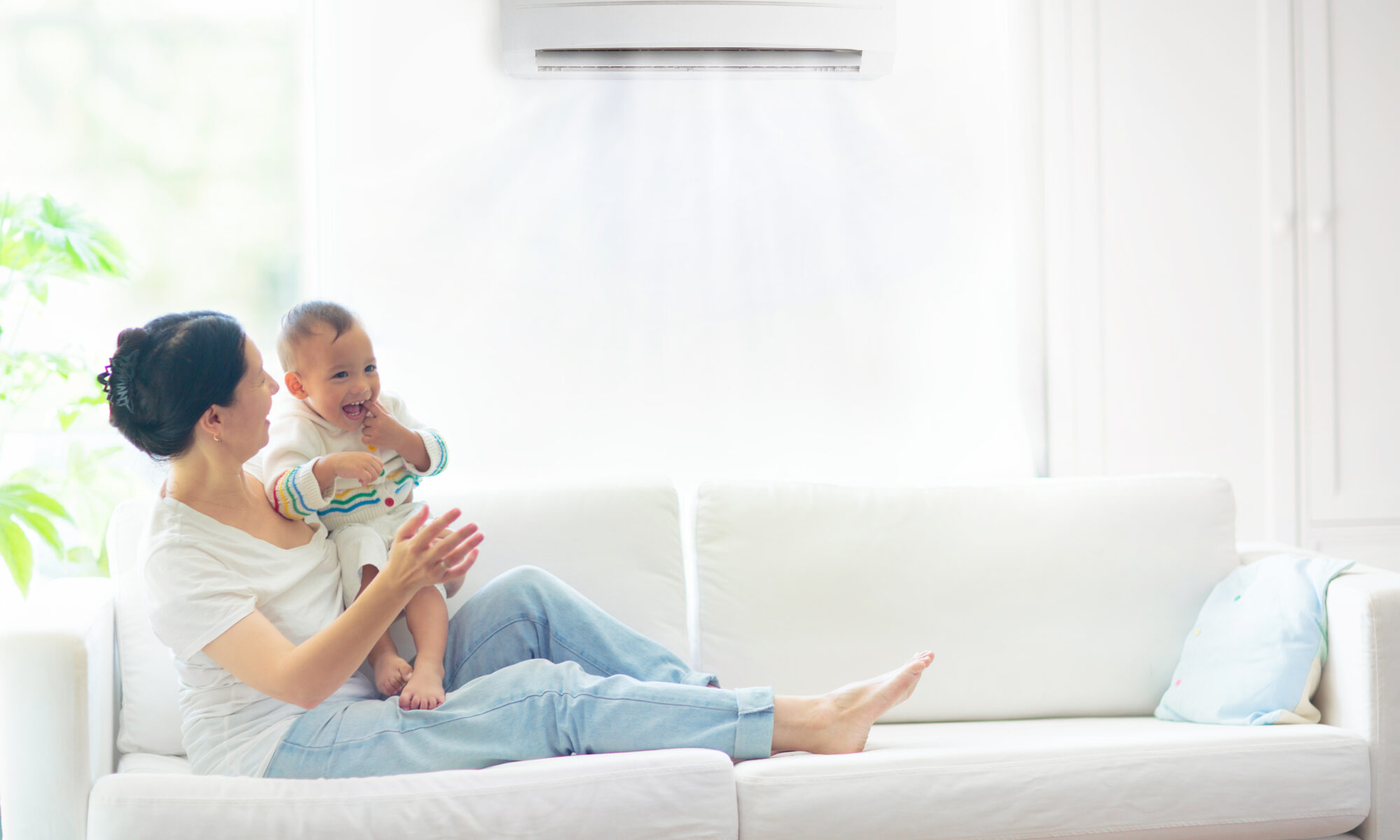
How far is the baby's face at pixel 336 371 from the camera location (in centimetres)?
157

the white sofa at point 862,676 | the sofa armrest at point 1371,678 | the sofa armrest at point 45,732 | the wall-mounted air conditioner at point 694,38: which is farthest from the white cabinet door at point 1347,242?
the sofa armrest at point 45,732

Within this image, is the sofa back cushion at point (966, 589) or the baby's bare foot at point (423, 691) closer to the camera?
the baby's bare foot at point (423, 691)

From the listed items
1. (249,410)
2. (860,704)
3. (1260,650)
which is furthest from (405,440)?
(1260,650)

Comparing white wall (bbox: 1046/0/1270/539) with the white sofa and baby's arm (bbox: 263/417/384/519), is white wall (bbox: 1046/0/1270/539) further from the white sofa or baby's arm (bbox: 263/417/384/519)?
baby's arm (bbox: 263/417/384/519)

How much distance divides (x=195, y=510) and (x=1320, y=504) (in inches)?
97.7

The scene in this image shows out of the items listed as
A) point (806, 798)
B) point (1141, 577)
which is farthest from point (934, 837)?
point (1141, 577)

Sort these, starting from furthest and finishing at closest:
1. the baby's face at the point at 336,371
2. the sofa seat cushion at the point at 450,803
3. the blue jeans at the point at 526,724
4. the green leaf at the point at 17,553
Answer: the green leaf at the point at 17,553 < the baby's face at the point at 336,371 < the blue jeans at the point at 526,724 < the sofa seat cushion at the point at 450,803

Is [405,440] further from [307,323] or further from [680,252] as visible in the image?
[680,252]

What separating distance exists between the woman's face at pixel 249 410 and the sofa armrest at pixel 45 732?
35cm

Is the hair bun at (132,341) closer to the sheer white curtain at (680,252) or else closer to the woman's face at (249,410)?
the woman's face at (249,410)

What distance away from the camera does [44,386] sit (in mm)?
2143

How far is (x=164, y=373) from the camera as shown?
130cm

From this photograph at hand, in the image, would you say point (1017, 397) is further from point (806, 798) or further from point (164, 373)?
point (164, 373)

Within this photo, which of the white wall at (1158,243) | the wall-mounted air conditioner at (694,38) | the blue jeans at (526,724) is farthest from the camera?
the white wall at (1158,243)
